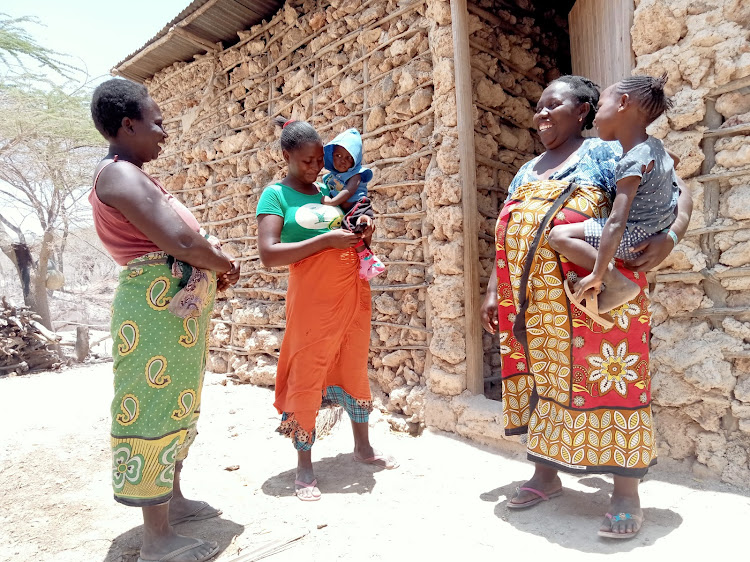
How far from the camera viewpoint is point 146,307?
1872mm

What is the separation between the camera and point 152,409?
6.12 ft

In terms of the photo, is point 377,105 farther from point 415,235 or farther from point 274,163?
point 274,163

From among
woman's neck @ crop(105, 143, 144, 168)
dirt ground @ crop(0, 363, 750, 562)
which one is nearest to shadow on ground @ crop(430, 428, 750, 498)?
dirt ground @ crop(0, 363, 750, 562)

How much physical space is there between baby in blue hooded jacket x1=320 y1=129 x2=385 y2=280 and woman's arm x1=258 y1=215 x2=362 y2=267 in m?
0.19

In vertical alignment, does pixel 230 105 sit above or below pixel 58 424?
above

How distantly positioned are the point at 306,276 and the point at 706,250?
1.84 metres

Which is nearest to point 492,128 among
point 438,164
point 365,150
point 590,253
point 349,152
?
point 438,164

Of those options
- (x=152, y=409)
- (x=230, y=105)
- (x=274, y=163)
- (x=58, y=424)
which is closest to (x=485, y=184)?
(x=274, y=163)

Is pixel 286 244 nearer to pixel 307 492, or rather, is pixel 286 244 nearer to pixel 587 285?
pixel 307 492

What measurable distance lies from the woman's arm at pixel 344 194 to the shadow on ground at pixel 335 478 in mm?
1442

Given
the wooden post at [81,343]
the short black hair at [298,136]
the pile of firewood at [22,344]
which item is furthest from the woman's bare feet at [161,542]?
the wooden post at [81,343]

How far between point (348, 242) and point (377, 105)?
165 centimetres

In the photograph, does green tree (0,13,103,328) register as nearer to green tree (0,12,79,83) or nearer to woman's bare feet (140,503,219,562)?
green tree (0,12,79,83)

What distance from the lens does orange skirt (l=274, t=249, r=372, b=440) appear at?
8.33ft
